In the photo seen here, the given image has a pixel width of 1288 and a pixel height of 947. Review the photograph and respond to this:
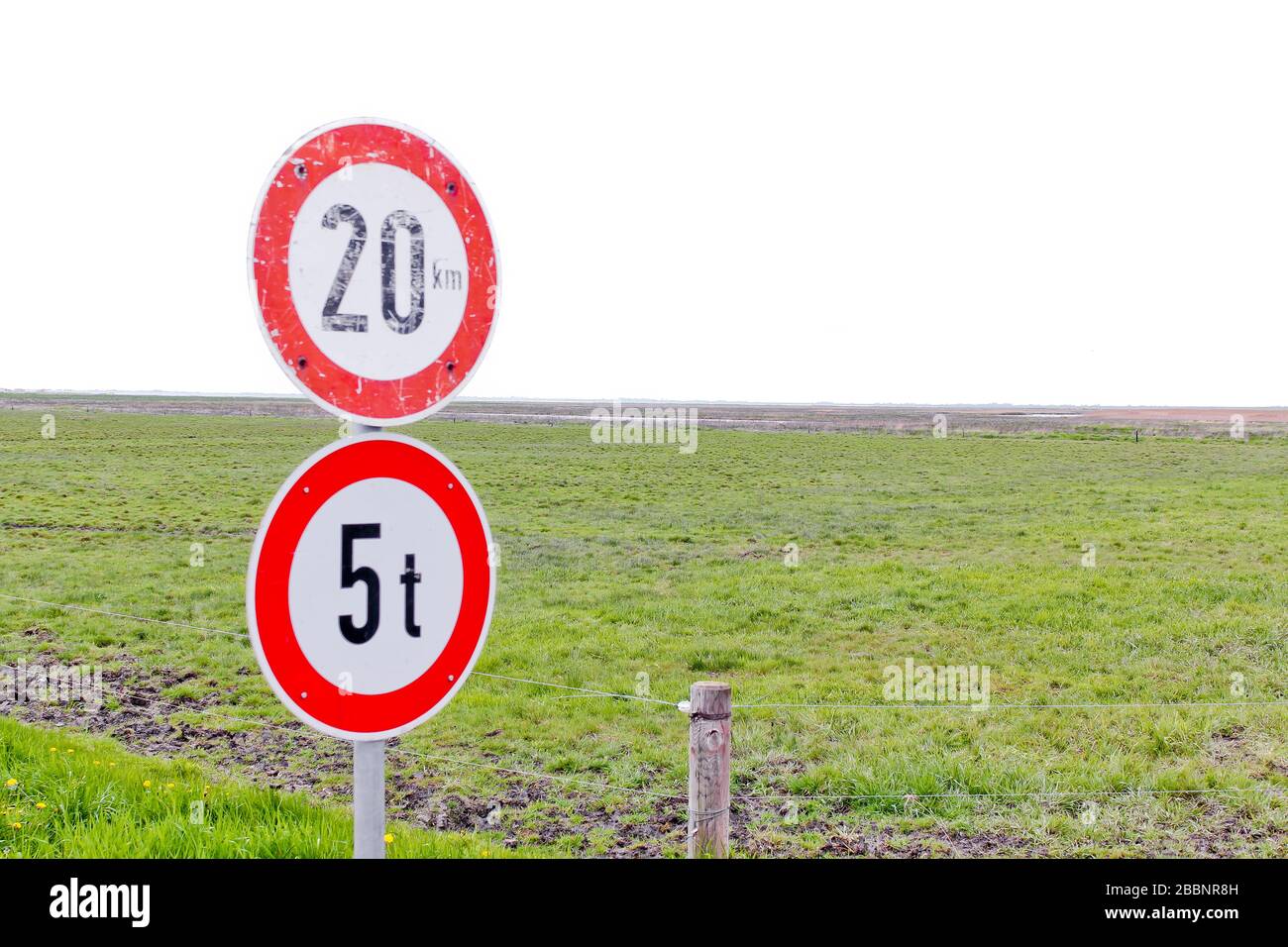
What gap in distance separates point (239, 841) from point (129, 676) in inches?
203

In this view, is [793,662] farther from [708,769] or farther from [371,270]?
[371,270]

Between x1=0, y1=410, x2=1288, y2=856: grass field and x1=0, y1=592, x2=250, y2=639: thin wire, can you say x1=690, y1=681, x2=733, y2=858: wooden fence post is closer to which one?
x1=0, y1=410, x2=1288, y2=856: grass field

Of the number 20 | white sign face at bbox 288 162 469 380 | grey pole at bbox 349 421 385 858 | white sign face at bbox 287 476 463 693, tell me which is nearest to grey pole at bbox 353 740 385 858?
grey pole at bbox 349 421 385 858

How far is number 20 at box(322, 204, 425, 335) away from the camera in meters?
2.28

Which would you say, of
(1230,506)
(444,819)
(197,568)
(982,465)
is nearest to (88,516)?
(197,568)

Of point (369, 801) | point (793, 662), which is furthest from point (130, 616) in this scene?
point (369, 801)

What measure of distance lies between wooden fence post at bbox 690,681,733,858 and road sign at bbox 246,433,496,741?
142 centimetres

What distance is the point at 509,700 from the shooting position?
7.59m

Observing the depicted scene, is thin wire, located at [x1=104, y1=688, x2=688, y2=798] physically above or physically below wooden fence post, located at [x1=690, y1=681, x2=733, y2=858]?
below

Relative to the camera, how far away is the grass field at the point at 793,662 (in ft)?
17.9

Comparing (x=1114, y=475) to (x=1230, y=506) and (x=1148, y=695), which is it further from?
(x=1148, y=695)

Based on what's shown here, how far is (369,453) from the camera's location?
7.61 ft

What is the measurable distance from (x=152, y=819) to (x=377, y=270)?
11.4ft
